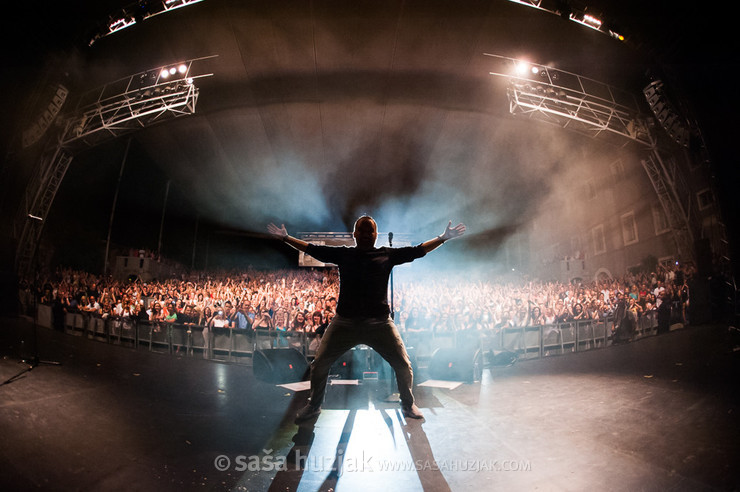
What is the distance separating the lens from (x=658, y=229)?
367 inches

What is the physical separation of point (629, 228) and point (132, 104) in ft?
47.8

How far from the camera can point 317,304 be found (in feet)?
28.6

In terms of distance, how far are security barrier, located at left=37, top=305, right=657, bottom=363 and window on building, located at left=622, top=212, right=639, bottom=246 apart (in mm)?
3978

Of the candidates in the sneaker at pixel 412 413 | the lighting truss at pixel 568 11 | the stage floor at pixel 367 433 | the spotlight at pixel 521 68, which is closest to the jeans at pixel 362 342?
the sneaker at pixel 412 413

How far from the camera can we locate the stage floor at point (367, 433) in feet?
6.48

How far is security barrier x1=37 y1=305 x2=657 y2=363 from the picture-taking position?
634 cm

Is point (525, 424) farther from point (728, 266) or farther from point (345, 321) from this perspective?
point (728, 266)

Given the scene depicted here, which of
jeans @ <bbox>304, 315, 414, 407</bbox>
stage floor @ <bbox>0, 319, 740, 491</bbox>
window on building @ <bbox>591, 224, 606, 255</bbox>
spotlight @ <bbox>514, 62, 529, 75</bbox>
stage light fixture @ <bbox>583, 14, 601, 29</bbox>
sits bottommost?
stage floor @ <bbox>0, 319, 740, 491</bbox>

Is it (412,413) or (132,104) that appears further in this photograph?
(132,104)

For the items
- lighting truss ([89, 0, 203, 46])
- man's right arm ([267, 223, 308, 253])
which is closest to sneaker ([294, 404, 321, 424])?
man's right arm ([267, 223, 308, 253])

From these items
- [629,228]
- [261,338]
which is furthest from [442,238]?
[629,228]

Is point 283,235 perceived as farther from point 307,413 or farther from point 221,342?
point 221,342

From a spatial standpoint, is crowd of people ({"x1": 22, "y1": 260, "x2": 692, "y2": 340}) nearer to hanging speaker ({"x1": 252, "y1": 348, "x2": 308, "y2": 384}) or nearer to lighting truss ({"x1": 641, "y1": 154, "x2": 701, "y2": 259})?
lighting truss ({"x1": 641, "y1": 154, "x2": 701, "y2": 259})

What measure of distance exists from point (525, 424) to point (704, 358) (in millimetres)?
4522
